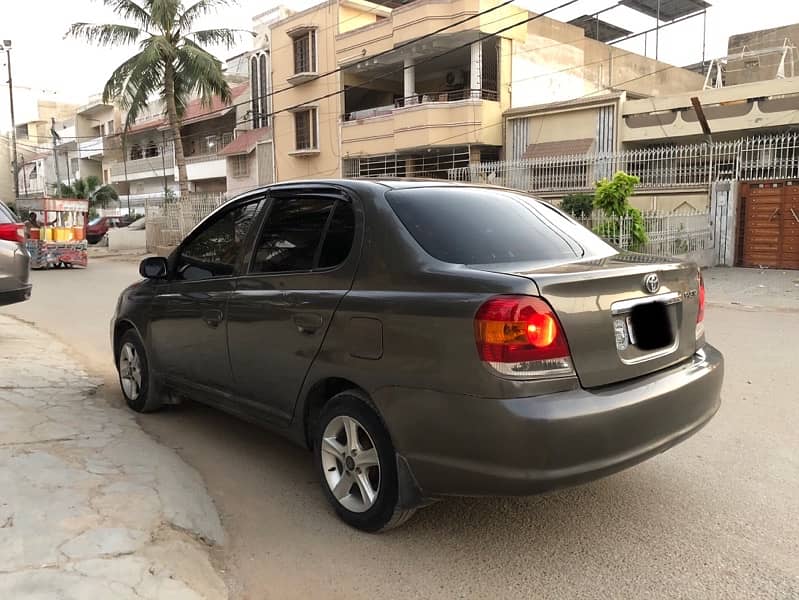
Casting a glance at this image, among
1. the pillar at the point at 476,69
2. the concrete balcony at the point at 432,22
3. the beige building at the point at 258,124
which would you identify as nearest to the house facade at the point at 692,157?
the pillar at the point at 476,69

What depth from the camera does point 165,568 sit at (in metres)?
2.79

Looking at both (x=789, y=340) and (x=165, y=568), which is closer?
(x=165, y=568)

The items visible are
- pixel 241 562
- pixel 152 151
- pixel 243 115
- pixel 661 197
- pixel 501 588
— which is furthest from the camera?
pixel 152 151

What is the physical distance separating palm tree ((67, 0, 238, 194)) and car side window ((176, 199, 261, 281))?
21.7m

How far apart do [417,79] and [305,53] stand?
4.84 metres

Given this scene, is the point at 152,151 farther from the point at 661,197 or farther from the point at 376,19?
the point at 661,197

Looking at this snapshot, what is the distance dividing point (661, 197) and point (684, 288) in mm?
15290

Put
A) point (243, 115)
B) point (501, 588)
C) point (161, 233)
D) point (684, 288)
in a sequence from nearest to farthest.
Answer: point (501, 588)
point (684, 288)
point (161, 233)
point (243, 115)

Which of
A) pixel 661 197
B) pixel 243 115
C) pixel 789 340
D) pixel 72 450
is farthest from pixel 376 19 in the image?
pixel 72 450

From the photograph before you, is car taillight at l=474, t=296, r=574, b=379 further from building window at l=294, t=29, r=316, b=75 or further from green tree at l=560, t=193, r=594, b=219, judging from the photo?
building window at l=294, t=29, r=316, b=75

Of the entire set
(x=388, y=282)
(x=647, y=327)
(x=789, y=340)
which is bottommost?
(x=789, y=340)

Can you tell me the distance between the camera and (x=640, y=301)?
298 cm

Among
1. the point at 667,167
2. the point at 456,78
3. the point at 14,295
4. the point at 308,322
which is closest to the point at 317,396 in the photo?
the point at 308,322

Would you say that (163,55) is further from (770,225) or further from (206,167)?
(770,225)
